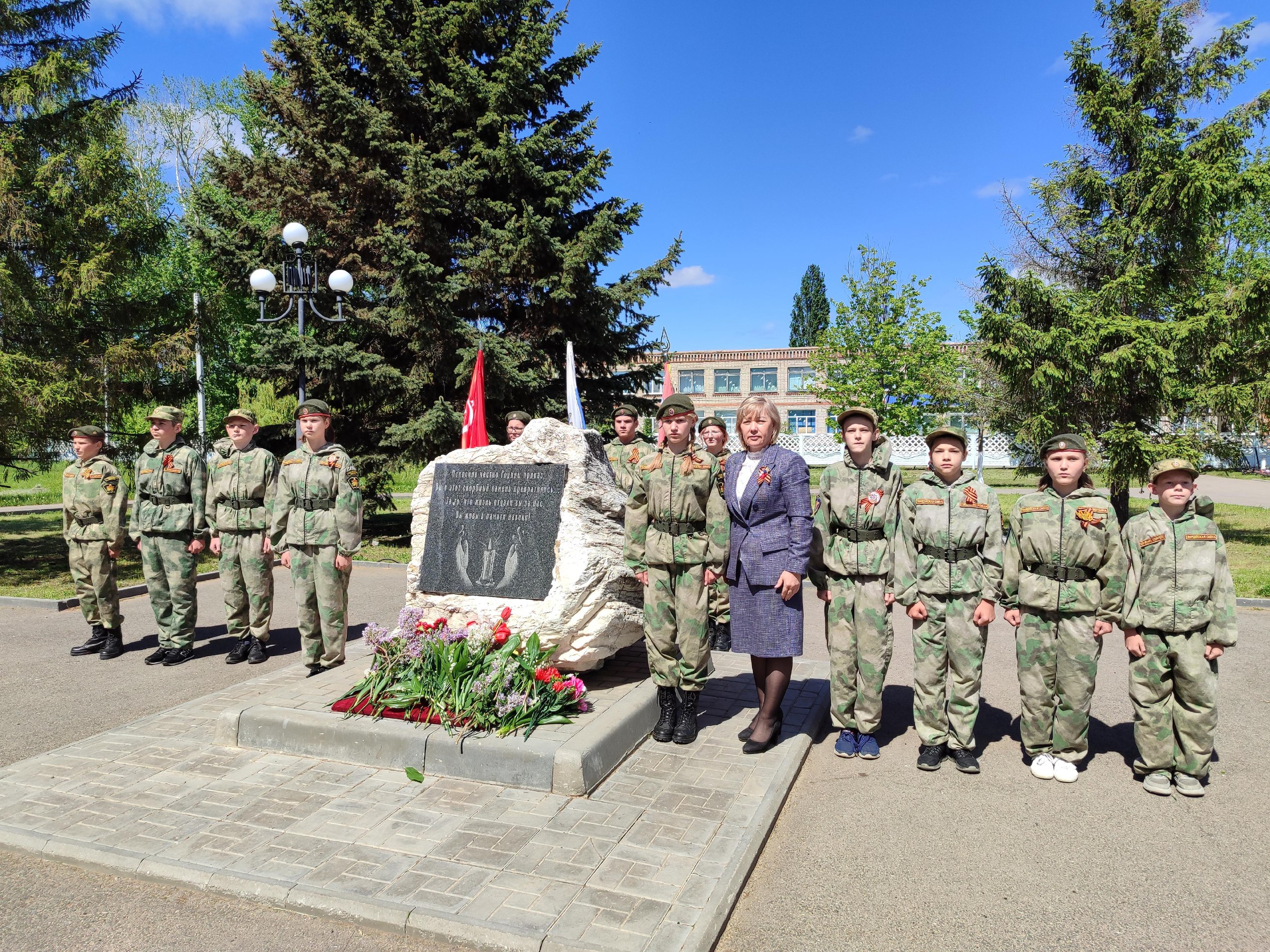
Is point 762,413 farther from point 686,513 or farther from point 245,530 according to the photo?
point 245,530

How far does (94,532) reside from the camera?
6.68m

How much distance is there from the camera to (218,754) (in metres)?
4.44

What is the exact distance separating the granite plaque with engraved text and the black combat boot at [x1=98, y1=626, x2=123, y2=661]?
3726mm

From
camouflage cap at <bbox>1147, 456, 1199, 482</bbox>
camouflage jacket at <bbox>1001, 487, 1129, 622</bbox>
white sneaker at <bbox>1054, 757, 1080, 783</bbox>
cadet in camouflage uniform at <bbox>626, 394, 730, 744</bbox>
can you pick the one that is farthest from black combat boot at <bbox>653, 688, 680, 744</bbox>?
camouflage cap at <bbox>1147, 456, 1199, 482</bbox>

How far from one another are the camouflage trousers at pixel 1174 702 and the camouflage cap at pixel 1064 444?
1065mm

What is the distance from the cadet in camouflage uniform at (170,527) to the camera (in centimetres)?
664

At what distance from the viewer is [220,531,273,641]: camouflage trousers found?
6453 mm

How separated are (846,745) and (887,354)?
18424 mm

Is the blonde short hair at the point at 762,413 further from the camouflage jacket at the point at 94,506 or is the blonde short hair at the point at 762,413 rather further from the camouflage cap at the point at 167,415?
the camouflage jacket at the point at 94,506

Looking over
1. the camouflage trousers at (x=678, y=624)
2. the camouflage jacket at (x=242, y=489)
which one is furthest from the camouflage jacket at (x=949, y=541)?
the camouflage jacket at (x=242, y=489)

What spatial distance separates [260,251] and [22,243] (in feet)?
11.8

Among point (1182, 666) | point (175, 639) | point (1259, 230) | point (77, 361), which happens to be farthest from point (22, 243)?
point (1259, 230)

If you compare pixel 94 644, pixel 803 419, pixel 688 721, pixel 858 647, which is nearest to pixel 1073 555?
pixel 858 647

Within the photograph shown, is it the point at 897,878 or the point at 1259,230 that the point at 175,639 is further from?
the point at 1259,230
